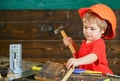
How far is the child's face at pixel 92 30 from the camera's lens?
173 cm

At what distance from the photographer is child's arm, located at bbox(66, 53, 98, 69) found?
1487 mm

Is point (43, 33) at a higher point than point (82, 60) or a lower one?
higher

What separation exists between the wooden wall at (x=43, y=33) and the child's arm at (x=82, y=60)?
58.1 inches

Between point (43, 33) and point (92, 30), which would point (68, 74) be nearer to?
point (92, 30)

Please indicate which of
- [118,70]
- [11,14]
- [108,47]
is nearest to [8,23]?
[11,14]

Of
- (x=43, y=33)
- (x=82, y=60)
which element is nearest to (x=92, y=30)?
(x=82, y=60)

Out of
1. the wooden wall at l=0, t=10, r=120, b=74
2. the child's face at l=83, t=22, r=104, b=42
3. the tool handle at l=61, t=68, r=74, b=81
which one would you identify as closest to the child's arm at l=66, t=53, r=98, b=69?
the tool handle at l=61, t=68, r=74, b=81

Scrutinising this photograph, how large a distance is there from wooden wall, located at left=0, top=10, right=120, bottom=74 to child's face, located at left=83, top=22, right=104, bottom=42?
1.31 meters

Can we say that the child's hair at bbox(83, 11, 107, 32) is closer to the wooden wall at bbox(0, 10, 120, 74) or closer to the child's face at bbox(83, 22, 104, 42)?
the child's face at bbox(83, 22, 104, 42)

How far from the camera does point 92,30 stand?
5.73ft

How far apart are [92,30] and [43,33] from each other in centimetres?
146

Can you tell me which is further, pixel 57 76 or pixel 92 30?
pixel 92 30

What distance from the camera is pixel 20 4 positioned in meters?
3.09

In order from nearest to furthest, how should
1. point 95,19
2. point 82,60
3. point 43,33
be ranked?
point 82,60 < point 95,19 < point 43,33
